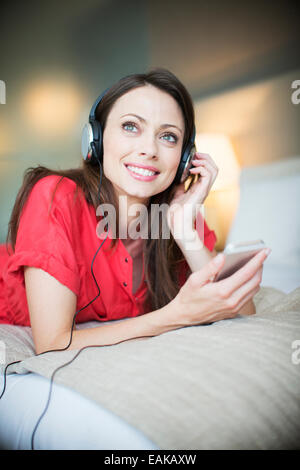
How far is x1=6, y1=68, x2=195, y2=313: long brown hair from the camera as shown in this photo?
93 centimetres

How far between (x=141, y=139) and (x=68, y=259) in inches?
14.9

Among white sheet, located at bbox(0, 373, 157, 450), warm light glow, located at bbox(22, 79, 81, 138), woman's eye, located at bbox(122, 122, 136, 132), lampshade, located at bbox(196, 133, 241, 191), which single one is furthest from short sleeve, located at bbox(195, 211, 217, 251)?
warm light glow, located at bbox(22, 79, 81, 138)

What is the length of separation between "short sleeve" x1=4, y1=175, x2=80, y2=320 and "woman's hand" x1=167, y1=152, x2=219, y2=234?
11.3 inches

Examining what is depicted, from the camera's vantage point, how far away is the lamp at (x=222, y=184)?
217cm

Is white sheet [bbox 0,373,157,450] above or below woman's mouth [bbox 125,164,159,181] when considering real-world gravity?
below

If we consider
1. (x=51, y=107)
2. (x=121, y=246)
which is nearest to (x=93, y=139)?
(x=121, y=246)

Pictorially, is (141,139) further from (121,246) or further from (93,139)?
(121,246)

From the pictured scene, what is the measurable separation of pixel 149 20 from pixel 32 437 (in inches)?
91.7

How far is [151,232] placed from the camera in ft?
3.58

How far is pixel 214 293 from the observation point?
627 millimetres

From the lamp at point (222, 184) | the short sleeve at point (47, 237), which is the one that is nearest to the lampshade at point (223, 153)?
the lamp at point (222, 184)

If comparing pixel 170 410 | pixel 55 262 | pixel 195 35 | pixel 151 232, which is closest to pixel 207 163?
pixel 151 232

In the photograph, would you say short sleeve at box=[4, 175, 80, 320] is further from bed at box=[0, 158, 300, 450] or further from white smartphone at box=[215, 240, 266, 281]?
white smartphone at box=[215, 240, 266, 281]
